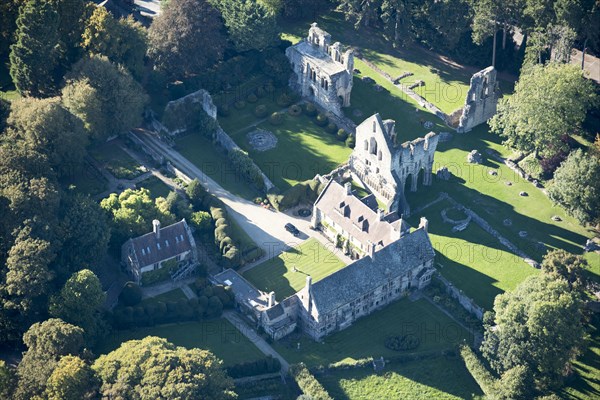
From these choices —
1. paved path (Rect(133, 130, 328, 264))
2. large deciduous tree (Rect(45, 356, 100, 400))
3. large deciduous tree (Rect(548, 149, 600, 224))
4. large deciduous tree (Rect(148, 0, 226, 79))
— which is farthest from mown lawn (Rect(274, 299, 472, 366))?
large deciduous tree (Rect(148, 0, 226, 79))

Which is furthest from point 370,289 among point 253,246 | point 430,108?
point 430,108

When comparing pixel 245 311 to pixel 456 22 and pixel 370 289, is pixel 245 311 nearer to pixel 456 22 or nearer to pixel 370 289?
pixel 370 289

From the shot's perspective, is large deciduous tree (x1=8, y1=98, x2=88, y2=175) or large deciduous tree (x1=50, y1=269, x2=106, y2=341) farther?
large deciduous tree (x1=8, y1=98, x2=88, y2=175)

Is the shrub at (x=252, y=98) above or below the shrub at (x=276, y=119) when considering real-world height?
above

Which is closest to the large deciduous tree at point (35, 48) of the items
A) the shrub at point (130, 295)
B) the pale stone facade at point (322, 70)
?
the pale stone facade at point (322, 70)

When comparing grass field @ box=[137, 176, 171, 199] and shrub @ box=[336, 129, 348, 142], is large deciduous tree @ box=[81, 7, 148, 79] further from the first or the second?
shrub @ box=[336, 129, 348, 142]

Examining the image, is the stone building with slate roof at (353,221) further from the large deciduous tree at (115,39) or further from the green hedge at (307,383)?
the large deciduous tree at (115,39)
